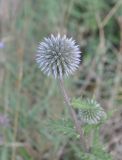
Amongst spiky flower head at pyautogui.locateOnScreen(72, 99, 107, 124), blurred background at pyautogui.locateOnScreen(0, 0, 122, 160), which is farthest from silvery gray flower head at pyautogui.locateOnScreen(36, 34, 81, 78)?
blurred background at pyautogui.locateOnScreen(0, 0, 122, 160)

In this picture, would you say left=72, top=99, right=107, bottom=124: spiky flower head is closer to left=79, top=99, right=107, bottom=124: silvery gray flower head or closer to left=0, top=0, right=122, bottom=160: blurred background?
left=79, top=99, right=107, bottom=124: silvery gray flower head

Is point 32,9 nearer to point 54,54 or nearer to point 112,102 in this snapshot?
point 112,102

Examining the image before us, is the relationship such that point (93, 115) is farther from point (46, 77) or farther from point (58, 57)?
point (46, 77)

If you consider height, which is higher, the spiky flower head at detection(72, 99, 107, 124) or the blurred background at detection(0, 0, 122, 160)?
the blurred background at detection(0, 0, 122, 160)

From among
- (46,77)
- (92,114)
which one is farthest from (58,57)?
(46,77)

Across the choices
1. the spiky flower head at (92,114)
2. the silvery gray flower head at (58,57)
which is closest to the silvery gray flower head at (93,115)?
the spiky flower head at (92,114)

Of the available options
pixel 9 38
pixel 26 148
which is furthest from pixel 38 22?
pixel 26 148

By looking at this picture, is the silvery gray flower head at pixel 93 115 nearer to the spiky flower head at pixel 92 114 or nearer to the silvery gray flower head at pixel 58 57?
the spiky flower head at pixel 92 114
